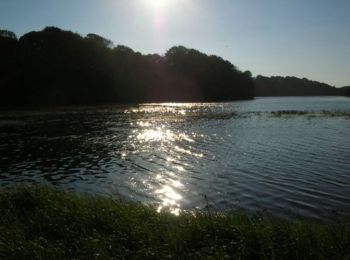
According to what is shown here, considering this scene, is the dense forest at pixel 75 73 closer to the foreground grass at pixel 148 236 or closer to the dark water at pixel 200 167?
the dark water at pixel 200 167

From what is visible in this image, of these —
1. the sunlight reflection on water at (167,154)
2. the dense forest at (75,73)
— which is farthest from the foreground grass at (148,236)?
the dense forest at (75,73)

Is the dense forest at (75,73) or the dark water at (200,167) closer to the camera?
the dark water at (200,167)

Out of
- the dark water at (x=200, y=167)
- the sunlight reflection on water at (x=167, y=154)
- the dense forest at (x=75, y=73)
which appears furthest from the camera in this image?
the dense forest at (x=75, y=73)

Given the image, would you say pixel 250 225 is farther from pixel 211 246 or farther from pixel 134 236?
pixel 134 236

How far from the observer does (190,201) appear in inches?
776

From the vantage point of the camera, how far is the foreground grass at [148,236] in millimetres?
10180

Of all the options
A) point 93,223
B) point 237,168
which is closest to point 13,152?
point 237,168

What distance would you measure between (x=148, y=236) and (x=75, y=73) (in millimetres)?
131578

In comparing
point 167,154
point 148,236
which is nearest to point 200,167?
point 167,154

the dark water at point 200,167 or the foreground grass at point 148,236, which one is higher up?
the foreground grass at point 148,236

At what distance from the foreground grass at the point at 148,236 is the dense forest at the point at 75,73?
116165mm

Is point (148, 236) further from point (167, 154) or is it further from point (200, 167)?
point (167, 154)

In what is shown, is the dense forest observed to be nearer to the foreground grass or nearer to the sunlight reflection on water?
the sunlight reflection on water

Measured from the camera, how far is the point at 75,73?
13662cm
